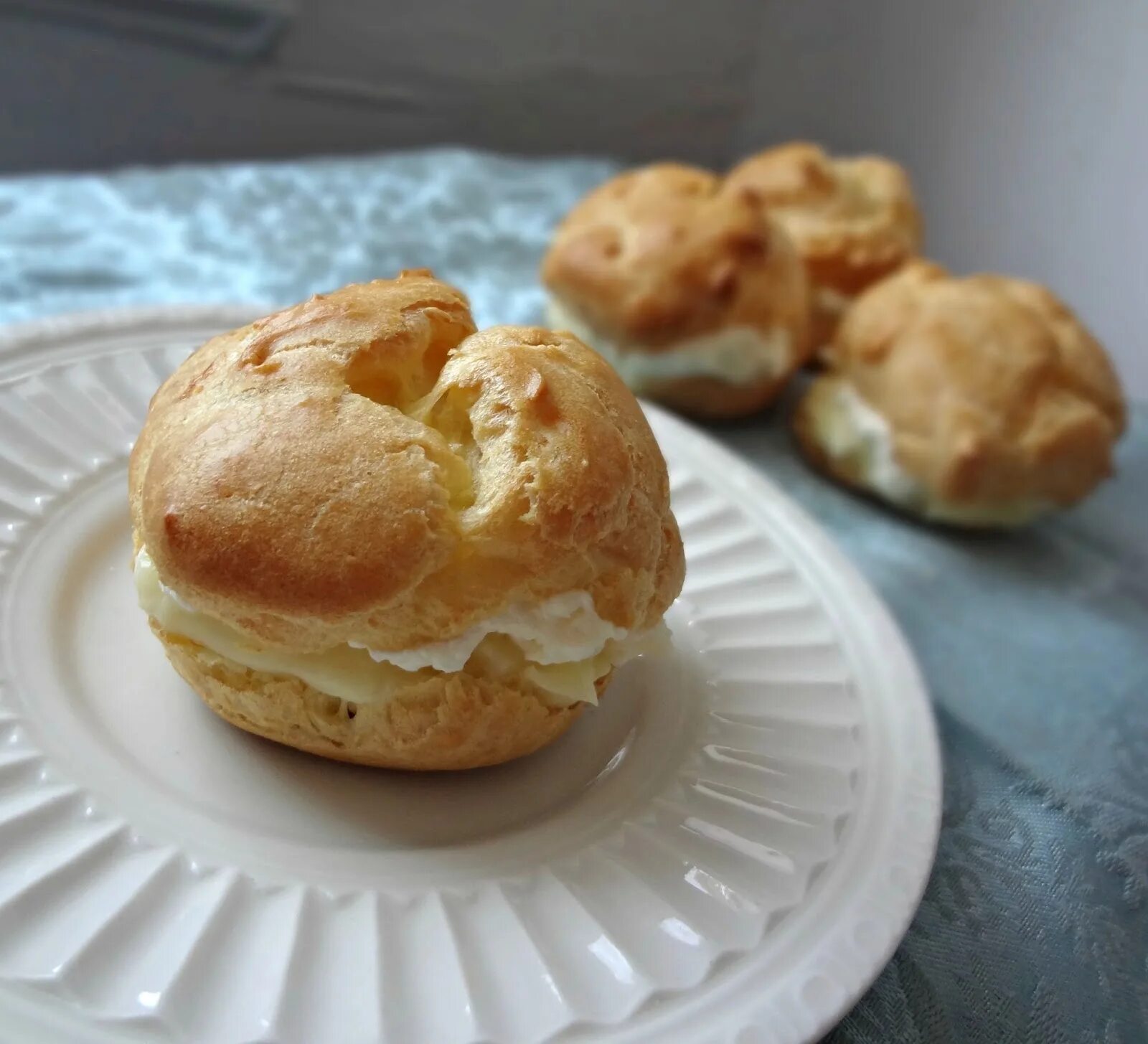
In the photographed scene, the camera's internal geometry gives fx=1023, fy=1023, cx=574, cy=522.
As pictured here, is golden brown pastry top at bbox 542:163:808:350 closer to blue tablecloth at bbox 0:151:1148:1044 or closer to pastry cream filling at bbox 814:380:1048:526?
pastry cream filling at bbox 814:380:1048:526

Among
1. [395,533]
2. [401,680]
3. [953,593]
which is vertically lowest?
[953,593]

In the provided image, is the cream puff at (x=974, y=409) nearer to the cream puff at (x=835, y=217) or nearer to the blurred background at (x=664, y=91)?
the cream puff at (x=835, y=217)

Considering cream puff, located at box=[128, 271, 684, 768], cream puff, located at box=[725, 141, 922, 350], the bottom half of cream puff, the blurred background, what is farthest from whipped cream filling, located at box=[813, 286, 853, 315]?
the bottom half of cream puff

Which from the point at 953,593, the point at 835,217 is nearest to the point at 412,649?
the point at 953,593

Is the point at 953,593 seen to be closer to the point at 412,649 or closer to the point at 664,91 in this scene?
the point at 412,649

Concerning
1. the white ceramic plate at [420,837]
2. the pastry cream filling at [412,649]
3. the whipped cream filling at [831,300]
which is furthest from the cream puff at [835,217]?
the pastry cream filling at [412,649]

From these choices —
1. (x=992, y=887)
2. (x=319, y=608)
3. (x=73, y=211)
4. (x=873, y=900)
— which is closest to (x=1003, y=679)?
(x=992, y=887)

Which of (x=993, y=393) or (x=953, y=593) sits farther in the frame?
(x=993, y=393)

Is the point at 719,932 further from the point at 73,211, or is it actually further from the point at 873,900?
the point at 73,211
